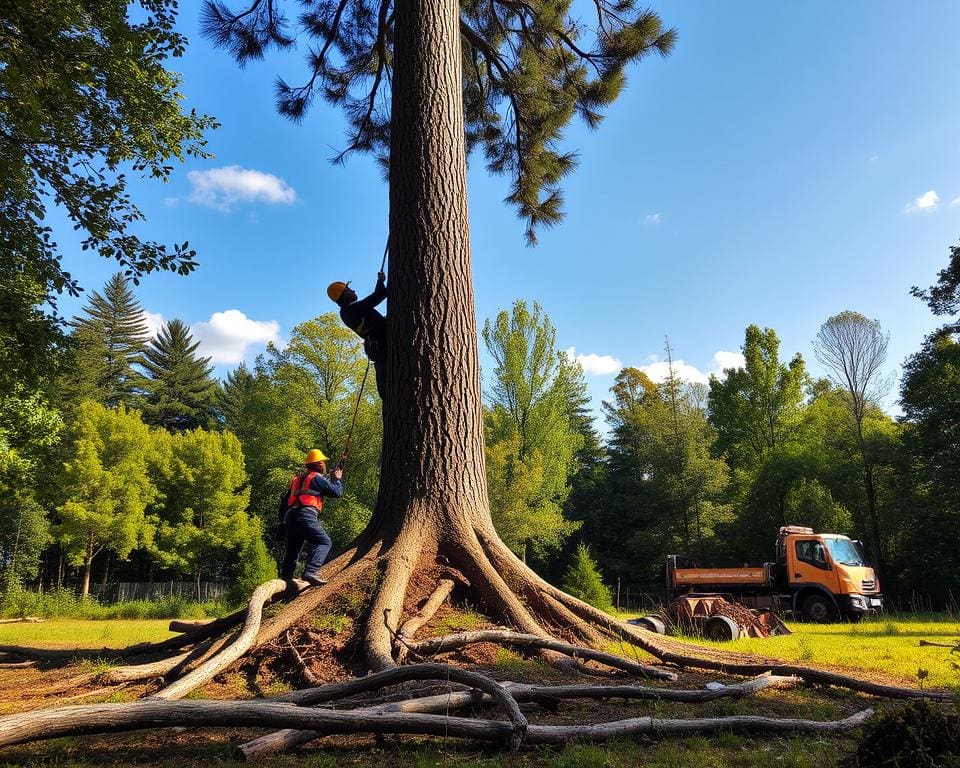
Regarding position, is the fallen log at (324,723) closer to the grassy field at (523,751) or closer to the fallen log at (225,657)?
the grassy field at (523,751)

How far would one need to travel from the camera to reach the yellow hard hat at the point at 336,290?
7.69 metres

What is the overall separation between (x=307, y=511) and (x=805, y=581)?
49.7ft

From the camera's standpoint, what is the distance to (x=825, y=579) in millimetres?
16531

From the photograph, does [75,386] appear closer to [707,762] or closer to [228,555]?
[228,555]

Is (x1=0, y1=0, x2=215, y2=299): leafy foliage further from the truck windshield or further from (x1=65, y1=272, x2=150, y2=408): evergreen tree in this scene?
(x1=65, y1=272, x2=150, y2=408): evergreen tree

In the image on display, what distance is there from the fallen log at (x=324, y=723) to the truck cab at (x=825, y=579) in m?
15.1

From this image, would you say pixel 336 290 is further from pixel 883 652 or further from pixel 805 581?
pixel 805 581

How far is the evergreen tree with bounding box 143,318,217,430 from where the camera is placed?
52469mm

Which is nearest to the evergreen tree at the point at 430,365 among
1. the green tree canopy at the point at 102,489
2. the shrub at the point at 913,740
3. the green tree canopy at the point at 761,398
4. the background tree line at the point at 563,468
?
the shrub at the point at 913,740

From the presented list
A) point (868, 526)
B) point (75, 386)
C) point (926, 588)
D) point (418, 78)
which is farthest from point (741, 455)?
point (75, 386)

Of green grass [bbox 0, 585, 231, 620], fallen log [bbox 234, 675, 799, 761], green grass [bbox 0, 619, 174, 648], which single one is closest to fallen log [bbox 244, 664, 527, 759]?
fallen log [bbox 234, 675, 799, 761]

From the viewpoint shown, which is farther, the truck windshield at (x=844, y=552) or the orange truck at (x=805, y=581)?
the truck windshield at (x=844, y=552)

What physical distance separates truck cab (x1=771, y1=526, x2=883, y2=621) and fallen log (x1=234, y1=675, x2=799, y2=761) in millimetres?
13922

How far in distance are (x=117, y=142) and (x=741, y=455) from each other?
38297 mm
